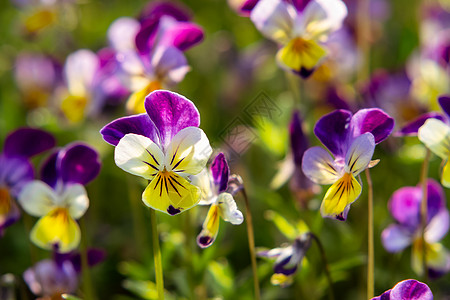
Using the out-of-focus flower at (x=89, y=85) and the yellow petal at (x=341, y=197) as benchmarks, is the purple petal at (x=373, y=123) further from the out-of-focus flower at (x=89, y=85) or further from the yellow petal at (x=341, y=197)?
the out-of-focus flower at (x=89, y=85)

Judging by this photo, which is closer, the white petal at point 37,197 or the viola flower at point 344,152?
the viola flower at point 344,152

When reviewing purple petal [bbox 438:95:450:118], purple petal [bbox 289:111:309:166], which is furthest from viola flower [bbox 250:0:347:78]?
purple petal [bbox 438:95:450:118]

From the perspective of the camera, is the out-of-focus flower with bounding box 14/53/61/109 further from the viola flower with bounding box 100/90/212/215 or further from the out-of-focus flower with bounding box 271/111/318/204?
the viola flower with bounding box 100/90/212/215

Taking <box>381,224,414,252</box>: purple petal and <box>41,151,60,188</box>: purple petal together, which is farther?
<box>381,224,414,252</box>: purple petal

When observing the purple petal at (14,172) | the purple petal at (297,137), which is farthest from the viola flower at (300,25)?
the purple petal at (14,172)

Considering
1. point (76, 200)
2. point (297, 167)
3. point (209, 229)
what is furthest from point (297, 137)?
point (76, 200)

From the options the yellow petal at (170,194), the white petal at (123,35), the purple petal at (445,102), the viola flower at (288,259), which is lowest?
the viola flower at (288,259)

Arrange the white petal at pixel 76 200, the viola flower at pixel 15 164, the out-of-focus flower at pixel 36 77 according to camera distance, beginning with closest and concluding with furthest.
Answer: the white petal at pixel 76 200 → the viola flower at pixel 15 164 → the out-of-focus flower at pixel 36 77
